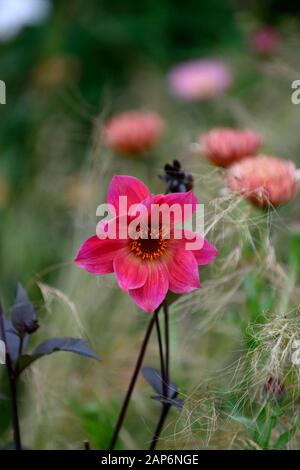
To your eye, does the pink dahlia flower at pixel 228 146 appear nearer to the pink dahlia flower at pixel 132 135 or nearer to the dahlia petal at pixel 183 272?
the dahlia petal at pixel 183 272

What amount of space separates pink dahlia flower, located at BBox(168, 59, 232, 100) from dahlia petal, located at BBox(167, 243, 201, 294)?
3.62 feet

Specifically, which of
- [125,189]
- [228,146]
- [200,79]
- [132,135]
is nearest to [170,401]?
[125,189]

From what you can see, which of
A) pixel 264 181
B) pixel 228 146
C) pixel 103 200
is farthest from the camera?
pixel 103 200

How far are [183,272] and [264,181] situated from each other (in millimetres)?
137

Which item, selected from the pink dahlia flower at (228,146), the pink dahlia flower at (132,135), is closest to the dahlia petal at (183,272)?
the pink dahlia flower at (228,146)

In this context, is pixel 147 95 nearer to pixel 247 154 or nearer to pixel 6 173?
pixel 6 173

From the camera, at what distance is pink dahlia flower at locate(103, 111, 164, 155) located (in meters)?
0.97

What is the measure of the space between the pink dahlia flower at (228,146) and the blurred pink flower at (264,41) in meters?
1.08

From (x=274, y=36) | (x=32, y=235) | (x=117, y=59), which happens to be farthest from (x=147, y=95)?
(x=32, y=235)

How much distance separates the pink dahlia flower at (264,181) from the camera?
52 cm

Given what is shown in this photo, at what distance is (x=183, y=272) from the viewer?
0.43m

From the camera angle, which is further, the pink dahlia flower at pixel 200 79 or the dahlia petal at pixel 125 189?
the pink dahlia flower at pixel 200 79

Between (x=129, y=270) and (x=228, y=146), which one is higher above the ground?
A: (x=228, y=146)

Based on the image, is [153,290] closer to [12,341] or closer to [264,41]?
[12,341]
